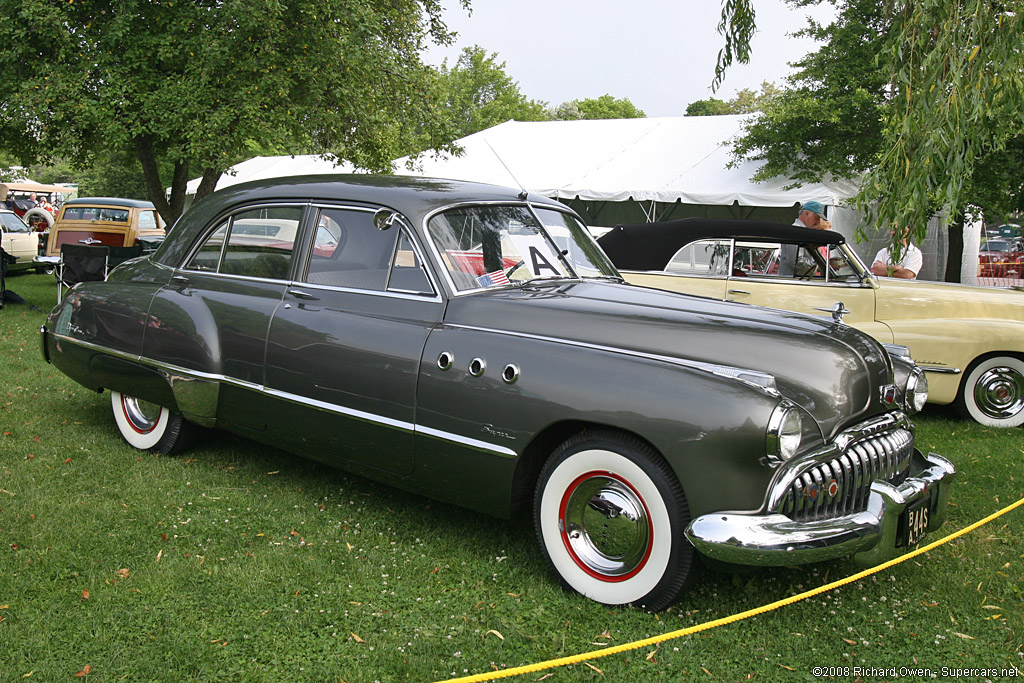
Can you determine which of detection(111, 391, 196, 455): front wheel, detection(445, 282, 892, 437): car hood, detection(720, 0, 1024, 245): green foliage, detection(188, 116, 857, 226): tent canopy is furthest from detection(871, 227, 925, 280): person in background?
detection(188, 116, 857, 226): tent canopy

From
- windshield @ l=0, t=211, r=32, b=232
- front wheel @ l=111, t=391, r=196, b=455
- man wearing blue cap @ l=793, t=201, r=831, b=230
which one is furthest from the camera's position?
windshield @ l=0, t=211, r=32, b=232

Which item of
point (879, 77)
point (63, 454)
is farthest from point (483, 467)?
point (879, 77)

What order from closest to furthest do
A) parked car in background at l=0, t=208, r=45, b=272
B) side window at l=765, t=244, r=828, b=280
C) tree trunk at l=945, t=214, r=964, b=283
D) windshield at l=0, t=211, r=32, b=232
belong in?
side window at l=765, t=244, r=828, b=280, tree trunk at l=945, t=214, r=964, b=283, parked car in background at l=0, t=208, r=45, b=272, windshield at l=0, t=211, r=32, b=232

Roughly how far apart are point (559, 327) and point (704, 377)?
29.1 inches

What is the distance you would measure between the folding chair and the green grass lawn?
7753 mm

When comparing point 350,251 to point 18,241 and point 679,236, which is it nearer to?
point 679,236

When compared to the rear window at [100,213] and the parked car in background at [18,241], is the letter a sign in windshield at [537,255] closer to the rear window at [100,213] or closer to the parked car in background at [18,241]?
the rear window at [100,213]

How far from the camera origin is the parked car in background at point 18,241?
1642cm

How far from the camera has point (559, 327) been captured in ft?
11.7

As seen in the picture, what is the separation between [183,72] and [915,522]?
12835 mm

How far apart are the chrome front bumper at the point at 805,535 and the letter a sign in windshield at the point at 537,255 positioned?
173 centimetres

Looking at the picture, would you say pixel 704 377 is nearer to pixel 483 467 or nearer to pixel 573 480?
pixel 573 480

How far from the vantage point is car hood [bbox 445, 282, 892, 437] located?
328cm

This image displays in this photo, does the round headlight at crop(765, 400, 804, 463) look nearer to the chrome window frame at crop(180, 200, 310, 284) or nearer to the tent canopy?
the chrome window frame at crop(180, 200, 310, 284)
